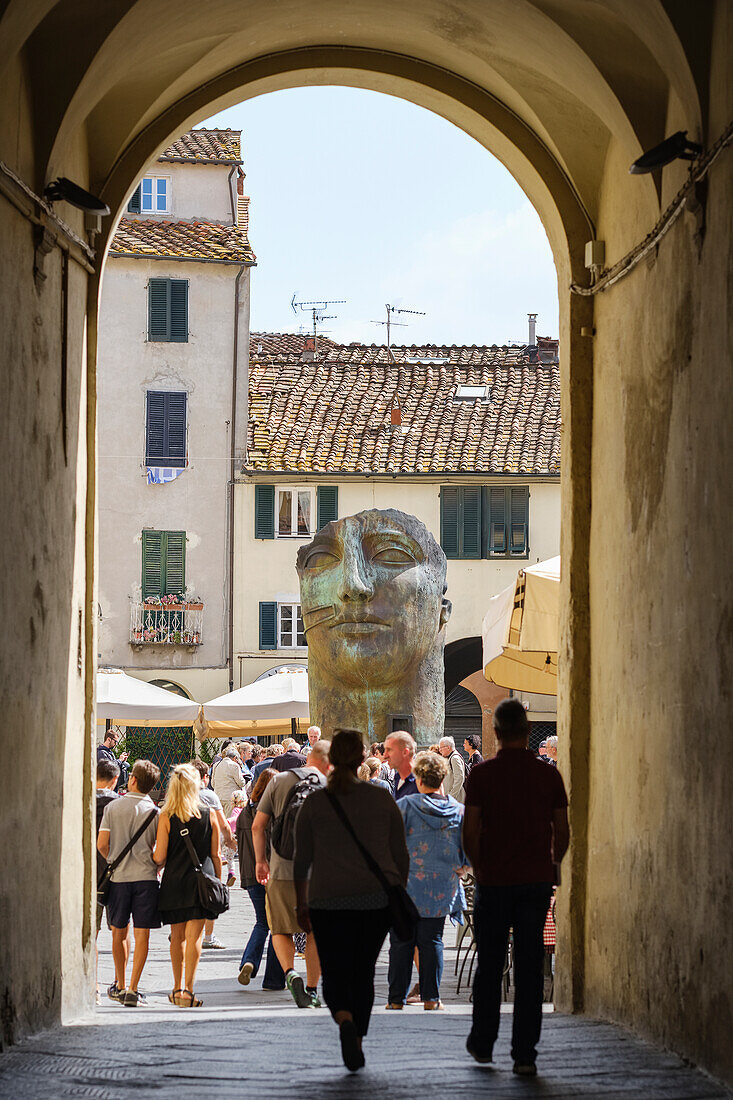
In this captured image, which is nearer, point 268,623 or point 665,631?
point 665,631

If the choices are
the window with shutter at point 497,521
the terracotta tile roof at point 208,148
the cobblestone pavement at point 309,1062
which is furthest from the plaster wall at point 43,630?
the terracotta tile roof at point 208,148

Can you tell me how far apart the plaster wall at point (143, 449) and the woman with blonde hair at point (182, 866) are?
79.4 feet

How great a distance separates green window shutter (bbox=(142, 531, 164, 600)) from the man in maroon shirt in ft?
91.5

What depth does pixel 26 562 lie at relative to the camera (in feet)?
24.2

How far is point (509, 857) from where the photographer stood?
6309 millimetres

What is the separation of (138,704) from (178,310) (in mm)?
14035

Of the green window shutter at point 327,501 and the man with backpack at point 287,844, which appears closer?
the man with backpack at point 287,844

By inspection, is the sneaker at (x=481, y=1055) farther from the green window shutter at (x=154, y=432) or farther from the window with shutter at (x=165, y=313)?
the window with shutter at (x=165, y=313)

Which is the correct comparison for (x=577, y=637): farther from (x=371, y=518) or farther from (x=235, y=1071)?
(x=371, y=518)

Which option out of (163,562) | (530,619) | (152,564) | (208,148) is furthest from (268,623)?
(530,619)

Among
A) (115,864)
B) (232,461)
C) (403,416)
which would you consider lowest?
(115,864)

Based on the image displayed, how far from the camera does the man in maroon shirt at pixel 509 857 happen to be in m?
6.29

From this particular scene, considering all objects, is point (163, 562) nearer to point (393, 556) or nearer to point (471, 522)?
point (471, 522)

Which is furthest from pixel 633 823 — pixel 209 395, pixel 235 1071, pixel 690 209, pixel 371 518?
pixel 209 395
